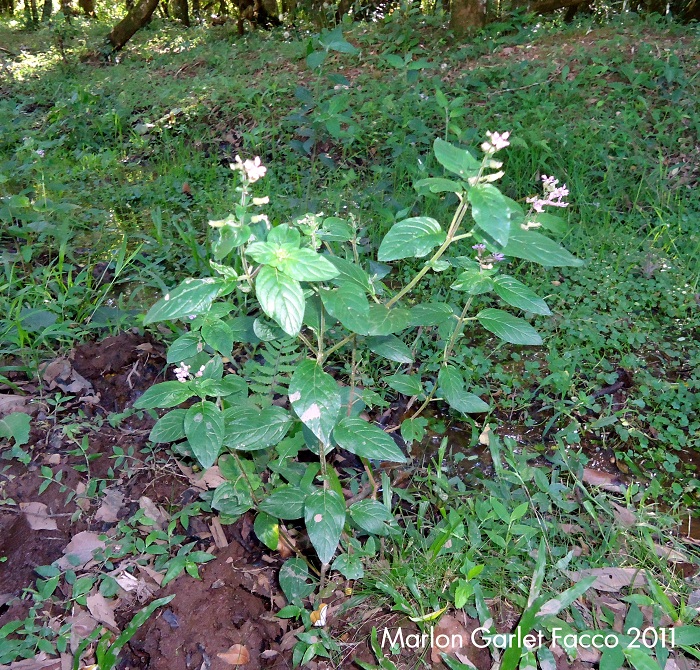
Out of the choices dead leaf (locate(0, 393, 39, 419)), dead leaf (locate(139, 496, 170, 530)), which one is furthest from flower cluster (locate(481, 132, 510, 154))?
dead leaf (locate(0, 393, 39, 419))

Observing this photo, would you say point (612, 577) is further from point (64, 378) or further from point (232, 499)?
point (64, 378)

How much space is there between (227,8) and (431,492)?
406 inches

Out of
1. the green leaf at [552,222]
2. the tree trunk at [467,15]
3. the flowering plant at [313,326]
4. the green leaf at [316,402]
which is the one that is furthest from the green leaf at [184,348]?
the tree trunk at [467,15]

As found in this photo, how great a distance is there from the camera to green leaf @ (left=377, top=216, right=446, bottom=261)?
135 centimetres

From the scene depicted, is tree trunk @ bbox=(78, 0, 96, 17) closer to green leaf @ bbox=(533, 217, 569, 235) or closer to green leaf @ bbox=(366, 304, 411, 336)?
green leaf @ bbox=(366, 304, 411, 336)

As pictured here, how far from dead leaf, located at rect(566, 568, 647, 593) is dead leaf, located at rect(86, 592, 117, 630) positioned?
1.40 metres

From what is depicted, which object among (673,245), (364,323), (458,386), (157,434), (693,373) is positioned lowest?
(693,373)

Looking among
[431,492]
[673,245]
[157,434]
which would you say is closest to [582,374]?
[431,492]

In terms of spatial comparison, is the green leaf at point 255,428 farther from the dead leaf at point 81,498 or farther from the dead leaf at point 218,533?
the dead leaf at point 81,498

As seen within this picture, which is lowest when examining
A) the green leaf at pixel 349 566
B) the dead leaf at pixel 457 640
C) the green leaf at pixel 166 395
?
the dead leaf at pixel 457 640

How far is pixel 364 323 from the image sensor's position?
53.3 inches

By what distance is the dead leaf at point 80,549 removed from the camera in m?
1.72

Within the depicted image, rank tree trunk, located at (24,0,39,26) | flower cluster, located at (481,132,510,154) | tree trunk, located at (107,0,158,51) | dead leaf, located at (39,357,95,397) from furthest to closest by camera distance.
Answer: tree trunk, located at (24,0,39,26) → tree trunk, located at (107,0,158,51) → dead leaf, located at (39,357,95,397) → flower cluster, located at (481,132,510,154)

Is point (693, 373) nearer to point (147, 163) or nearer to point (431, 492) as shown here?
point (431, 492)
